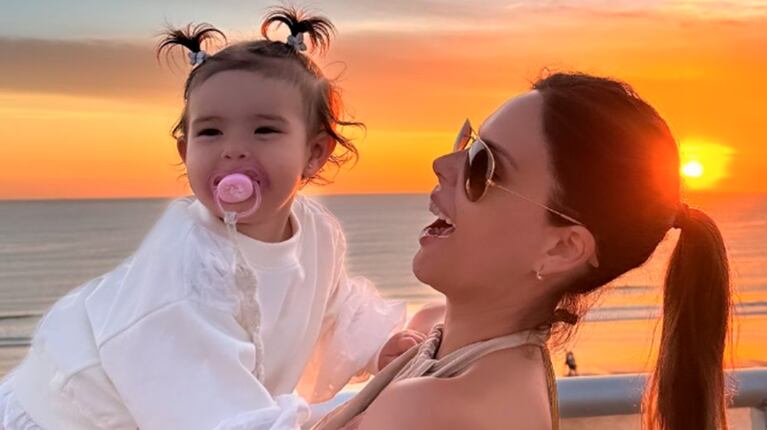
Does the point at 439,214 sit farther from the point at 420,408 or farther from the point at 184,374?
the point at 184,374

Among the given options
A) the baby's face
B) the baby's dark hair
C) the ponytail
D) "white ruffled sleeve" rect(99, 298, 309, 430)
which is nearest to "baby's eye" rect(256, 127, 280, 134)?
the baby's face

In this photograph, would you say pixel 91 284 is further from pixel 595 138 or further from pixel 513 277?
pixel 595 138

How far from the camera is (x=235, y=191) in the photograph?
1873 mm

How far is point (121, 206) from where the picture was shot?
33.7 m

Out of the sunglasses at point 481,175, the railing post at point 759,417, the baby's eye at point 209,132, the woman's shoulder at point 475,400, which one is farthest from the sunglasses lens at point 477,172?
the railing post at point 759,417

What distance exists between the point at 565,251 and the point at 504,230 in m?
0.09

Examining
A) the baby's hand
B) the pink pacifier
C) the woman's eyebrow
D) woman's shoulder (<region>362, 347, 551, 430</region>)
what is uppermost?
the woman's eyebrow

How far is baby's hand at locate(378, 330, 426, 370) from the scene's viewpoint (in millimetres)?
2166

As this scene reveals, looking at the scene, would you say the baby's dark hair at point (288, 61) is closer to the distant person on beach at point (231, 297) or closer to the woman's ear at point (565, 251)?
the distant person on beach at point (231, 297)

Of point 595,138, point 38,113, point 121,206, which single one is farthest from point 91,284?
point 121,206

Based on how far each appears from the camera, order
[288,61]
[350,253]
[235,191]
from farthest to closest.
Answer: [350,253]
[288,61]
[235,191]

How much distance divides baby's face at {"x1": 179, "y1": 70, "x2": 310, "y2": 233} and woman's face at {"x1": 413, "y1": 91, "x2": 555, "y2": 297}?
0.47 metres

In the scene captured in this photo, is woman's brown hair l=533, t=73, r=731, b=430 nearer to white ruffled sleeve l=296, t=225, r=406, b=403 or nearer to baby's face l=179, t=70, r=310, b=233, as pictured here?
baby's face l=179, t=70, r=310, b=233

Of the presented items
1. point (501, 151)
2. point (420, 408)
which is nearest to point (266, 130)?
point (501, 151)
